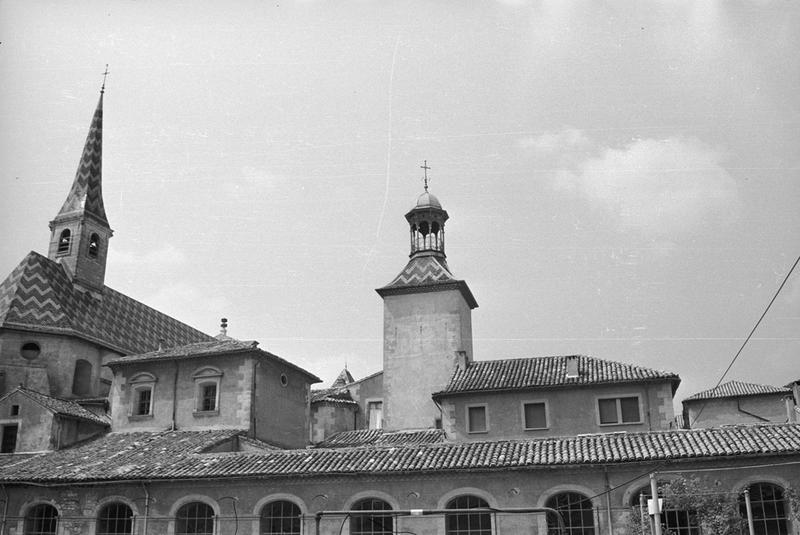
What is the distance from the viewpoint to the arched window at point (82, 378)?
161 feet

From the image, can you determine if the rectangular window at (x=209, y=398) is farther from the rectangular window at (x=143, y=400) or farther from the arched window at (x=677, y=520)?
the arched window at (x=677, y=520)

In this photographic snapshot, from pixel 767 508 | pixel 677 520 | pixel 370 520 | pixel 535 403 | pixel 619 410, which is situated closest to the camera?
pixel 767 508

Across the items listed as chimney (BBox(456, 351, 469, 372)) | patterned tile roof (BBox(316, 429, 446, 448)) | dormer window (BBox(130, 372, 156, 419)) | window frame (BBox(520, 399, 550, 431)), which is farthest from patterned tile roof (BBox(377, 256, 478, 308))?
dormer window (BBox(130, 372, 156, 419))

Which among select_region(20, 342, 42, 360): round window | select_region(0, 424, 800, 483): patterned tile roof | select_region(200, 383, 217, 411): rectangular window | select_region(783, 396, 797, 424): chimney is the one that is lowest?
select_region(0, 424, 800, 483): patterned tile roof

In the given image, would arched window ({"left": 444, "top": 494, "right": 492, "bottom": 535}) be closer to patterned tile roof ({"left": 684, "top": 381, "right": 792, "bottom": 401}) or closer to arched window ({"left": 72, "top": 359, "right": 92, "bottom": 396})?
arched window ({"left": 72, "top": 359, "right": 92, "bottom": 396})

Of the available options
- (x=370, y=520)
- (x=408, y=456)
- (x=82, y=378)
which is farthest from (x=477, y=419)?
(x=82, y=378)

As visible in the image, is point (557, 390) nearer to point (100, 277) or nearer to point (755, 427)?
point (755, 427)

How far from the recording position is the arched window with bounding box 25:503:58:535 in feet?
106

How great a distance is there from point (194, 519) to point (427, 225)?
2635 cm

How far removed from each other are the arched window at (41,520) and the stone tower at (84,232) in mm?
23681

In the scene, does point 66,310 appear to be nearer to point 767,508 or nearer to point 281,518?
point 281,518

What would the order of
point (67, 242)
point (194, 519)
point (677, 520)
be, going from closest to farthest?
point (677, 520)
point (194, 519)
point (67, 242)

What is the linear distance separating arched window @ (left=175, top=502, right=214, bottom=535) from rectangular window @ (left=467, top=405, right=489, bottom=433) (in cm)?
1433

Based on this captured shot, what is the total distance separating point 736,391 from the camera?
60.3m
